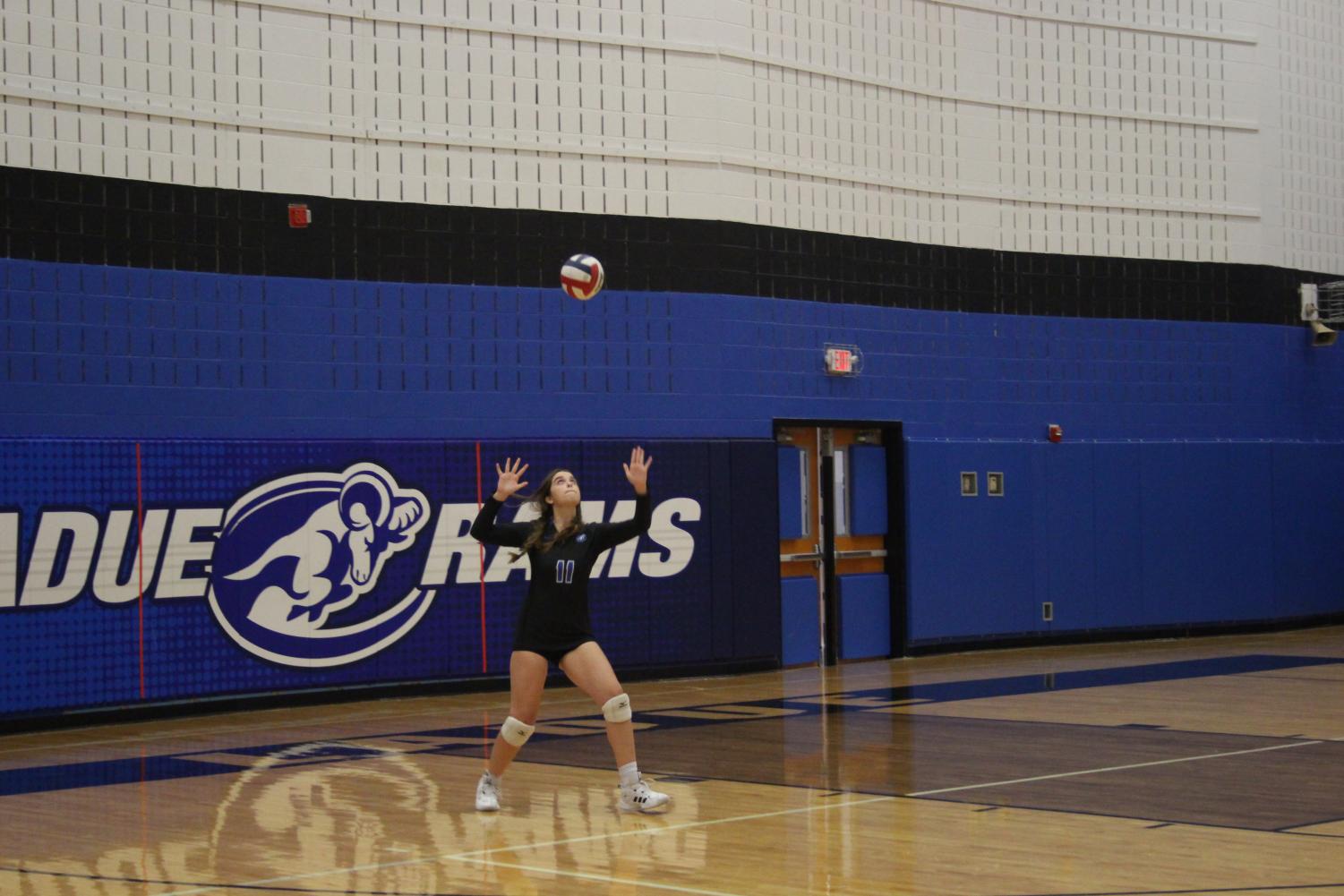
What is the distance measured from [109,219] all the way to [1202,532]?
13.4 metres

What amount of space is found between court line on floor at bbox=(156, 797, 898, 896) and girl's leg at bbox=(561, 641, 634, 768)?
523mm

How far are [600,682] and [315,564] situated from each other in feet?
21.6

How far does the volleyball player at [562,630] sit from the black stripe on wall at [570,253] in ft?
20.5

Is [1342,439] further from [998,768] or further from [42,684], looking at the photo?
[42,684]

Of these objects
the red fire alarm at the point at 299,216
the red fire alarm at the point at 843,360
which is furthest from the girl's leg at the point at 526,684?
the red fire alarm at the point at 843,360

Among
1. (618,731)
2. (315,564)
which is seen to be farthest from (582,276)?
(618,731)

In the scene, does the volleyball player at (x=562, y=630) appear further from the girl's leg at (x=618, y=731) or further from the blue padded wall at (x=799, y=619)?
the blue padded wall at (x=799, y=619)

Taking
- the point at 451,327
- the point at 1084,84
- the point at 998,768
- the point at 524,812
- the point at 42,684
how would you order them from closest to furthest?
1. the point at 524,812
2. the point at 998,768
3. the point at 42,684
4. the point at 451,327
5. the point at 1084,84

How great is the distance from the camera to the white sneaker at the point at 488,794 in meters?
9.15

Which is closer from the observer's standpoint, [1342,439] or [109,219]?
[109,219]

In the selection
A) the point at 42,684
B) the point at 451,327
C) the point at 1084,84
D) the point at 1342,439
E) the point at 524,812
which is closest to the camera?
the point at 524,812

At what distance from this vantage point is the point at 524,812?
9.27m

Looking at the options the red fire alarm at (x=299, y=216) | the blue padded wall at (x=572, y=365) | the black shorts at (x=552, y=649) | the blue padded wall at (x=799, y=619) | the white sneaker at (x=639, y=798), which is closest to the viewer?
the white sneaker at (x=639, y=798)

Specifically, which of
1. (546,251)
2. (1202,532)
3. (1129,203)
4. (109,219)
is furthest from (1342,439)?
(109,219)
